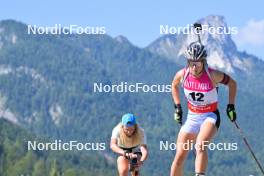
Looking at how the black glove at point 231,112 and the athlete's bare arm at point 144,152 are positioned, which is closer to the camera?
the black glove at point 231,112

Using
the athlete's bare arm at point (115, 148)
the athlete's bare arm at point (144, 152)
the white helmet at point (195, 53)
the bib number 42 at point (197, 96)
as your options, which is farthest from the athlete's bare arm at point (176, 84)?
the athlete's bare arm at point (115, 148)

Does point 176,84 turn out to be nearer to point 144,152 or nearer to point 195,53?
point 195,53

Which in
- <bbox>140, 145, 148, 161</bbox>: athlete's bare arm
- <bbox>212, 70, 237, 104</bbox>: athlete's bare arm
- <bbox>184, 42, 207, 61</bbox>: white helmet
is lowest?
<bbox>140, 145, 148, 161</bbox>: athlete's bare arm

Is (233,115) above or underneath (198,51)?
underneath

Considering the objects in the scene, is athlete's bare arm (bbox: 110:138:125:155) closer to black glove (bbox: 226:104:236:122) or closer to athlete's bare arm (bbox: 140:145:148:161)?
athlete's bare arm (bbox: 140:145:148:161)

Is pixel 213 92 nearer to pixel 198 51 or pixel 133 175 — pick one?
pixel 198 51

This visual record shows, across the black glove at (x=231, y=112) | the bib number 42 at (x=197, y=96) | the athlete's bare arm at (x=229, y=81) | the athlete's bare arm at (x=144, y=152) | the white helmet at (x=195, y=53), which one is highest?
the white helmet at (x=195, y=53)

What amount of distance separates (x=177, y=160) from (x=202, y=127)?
2.78 ft

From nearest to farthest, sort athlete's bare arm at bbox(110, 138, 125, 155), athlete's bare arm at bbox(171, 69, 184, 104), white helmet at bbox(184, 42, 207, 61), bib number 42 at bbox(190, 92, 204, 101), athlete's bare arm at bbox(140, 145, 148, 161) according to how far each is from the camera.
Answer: white helmet at bbox(184, 42, 207, 61) → bib number 42 at bbox(190, 92, 204, 101) → athlete's bare arm at bbox(171, 69, 184, 104) → athlete's bare arm at bbox(140, 145, 148, 161) → athlete's bare arm at bbox(110, 138, 125, 155)

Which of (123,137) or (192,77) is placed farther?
(123,137)

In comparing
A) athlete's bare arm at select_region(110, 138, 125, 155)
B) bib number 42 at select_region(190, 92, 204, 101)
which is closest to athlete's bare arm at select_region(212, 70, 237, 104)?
bib number 42 at select_region(190, 92, 204, 101)

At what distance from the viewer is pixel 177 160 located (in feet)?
46.9

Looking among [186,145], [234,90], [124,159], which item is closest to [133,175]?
[124,159]

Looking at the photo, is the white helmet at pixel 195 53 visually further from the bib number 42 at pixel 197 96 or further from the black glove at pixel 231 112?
the black glove at pixel 231 112
